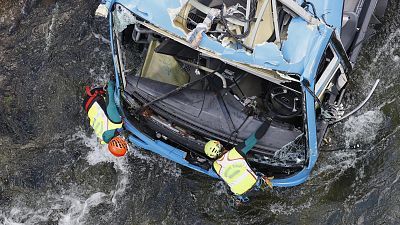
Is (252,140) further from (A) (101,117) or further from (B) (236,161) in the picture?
(A) (101,117)

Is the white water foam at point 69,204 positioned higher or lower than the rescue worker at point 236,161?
lower

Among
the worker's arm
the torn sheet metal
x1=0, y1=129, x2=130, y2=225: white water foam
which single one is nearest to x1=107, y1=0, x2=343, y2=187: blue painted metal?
the torn sheet metal

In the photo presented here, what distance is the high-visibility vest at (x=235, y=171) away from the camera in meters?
5.75

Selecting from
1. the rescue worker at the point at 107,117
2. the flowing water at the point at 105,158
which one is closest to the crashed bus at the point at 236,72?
the rescue worker at the point at 107,117

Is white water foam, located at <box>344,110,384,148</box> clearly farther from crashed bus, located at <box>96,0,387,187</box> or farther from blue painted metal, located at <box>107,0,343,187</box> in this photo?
blue painted metal, located at <box>107,0,343,187</box>

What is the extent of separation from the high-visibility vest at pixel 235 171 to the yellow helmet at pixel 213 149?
0.08 metres

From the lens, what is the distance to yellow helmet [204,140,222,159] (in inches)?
227

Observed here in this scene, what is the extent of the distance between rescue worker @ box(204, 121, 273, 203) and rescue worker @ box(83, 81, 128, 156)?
106cm

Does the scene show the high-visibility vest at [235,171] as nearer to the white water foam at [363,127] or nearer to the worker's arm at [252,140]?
the worker's arm at [252,140]

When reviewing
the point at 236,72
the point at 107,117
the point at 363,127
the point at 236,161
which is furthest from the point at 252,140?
the point at 363,127

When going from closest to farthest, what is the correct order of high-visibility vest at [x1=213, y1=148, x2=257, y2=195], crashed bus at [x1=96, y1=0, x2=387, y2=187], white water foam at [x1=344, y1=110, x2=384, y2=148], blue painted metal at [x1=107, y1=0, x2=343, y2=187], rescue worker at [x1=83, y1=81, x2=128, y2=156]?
blue painted metal at [x1=107, y1=0, x2=343, y2=187] < crashed bus at [x1=96, y1=0, x2=387, y2=187] < high-visibility vest at [x1=213, y1=148, x2=257, y2=195] < rescue worker at [x1=83, y1=81, x2=128, y2=156] < white water foam at [x1=344, y1=110, x2=384, y2=148]

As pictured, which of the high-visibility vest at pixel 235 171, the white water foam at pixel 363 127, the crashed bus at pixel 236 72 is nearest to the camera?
the crashed bus at pixel 236 72

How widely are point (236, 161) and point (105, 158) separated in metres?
2.43

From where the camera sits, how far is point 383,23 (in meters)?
7.46
